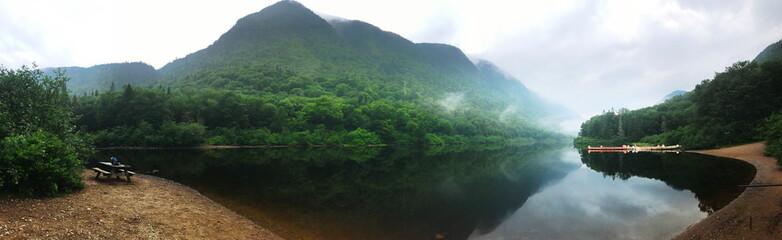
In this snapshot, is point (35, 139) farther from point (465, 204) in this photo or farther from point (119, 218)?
point (465, 204)

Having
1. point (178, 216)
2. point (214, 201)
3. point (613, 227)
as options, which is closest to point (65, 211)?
point (178, 216)

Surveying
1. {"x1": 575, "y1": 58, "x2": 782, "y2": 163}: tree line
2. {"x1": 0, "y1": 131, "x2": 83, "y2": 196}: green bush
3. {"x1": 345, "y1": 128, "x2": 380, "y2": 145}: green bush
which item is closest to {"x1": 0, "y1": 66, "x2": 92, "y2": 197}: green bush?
{"x1": 0, "y1": 131, "x2": 83, "y2": 196}: green bush

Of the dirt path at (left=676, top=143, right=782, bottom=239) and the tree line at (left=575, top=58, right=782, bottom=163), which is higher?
the tree line at (left=575, top=58, right=782, bottom=163)

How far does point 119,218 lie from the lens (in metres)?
9.99

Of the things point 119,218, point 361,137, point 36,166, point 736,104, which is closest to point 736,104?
point 736,104

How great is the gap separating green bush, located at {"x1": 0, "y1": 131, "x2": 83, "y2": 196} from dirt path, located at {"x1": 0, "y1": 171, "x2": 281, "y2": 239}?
1.84 ft

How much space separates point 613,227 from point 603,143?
123 m

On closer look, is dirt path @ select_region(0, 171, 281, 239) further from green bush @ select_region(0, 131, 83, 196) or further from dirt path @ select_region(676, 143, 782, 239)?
dirt path @ select_region(676, 143, 782, 239)

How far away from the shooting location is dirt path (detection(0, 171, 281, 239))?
798 centimetres

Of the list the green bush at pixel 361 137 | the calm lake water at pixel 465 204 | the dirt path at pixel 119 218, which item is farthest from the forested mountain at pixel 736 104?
the green bush at pixel 361 137

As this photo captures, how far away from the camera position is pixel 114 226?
30.3ft

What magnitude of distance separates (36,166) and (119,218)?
3580mm

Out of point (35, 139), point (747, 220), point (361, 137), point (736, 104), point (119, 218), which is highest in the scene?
point (736, 104)

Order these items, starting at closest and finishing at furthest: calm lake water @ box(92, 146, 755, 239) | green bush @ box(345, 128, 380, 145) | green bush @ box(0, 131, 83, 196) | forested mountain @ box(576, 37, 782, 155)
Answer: green bush @ box(0, 131, 83, 196) → calm lake water @ box(92, 146, 755, 239) → forested mountain @ box(576, 37, 782, 155) → green bush @ box(345, 128, 380, 145)
